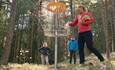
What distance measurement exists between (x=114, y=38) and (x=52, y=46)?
7291 millimetres

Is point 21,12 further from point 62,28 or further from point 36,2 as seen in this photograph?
point 62,28

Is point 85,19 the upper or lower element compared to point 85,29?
upper

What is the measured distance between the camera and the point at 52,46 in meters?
33.7

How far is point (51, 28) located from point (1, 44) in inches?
890

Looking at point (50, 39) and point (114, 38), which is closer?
point (114, 38)

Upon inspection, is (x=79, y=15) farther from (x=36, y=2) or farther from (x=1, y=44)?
(x=1, y=44)

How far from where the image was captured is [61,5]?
8898 millimetres

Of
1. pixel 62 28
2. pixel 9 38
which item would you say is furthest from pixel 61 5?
pixel 9 38

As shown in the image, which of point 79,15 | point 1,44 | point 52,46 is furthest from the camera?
point 52,46

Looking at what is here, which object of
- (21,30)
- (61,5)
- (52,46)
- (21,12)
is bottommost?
(52,46)

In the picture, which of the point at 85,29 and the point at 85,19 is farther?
the point at 85,29

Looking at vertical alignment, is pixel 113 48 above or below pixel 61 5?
below

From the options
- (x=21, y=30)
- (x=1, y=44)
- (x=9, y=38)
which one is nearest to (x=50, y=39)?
(x=21, y=30)

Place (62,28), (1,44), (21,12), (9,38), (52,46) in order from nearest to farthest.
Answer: (62,28) → (9,38) → (21,12) → (1,44) → (52,46)
